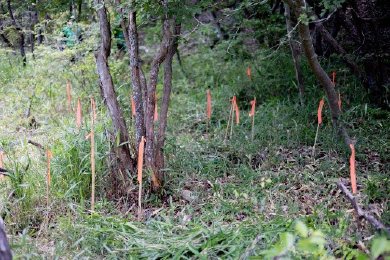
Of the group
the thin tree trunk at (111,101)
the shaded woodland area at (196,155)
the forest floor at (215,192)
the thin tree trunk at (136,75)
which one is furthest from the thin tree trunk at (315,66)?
the thin tree trunk at (111,101)

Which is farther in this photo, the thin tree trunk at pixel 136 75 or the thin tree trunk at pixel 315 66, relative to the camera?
the thin tree trunk at pixel 136 75

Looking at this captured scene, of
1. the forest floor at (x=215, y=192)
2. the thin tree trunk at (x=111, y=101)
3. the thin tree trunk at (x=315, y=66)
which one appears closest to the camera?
the forest floor at (x=215, y=192)

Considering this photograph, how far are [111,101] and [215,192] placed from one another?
1.15 m

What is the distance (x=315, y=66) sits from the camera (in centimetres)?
414

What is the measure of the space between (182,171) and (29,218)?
4.38 ft

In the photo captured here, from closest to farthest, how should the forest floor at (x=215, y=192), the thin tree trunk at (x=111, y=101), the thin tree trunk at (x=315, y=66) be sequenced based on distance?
1. the forest floor at (x=215, y=192)
2. the thin tree trunk at (x=315, y=66)
3. the thin tree trunk at (x=111, y=101)

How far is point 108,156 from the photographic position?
12.7 feet

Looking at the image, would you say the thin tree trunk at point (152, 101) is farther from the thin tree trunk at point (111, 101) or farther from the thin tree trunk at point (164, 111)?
the thin tree trunk at point (111, 101)

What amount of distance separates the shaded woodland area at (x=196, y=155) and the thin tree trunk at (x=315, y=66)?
0.03 feet

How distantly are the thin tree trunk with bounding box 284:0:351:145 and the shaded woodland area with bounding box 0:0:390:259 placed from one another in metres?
0.01

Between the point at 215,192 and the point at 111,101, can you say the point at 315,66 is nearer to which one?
the point at 215,192

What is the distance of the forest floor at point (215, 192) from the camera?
2.86 m

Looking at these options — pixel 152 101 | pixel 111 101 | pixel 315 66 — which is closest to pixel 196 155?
pixel 152 101

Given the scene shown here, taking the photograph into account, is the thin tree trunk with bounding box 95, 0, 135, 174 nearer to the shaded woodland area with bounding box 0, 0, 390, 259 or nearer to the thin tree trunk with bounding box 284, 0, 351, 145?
the shaded woodland area with bounding box 0, 0, 390, 259
